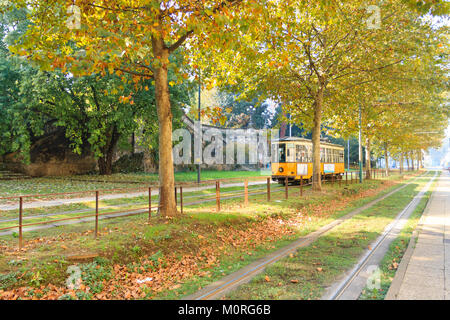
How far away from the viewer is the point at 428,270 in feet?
17.4

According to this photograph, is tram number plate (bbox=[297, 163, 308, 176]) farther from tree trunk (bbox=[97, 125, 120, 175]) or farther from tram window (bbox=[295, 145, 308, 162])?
tree trunk (bbox=[97, 125, 120, 175])

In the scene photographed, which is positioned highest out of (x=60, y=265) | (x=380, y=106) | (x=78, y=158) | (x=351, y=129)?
(x=380, y=106)

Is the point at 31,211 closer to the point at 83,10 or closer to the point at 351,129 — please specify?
the point at 83,10

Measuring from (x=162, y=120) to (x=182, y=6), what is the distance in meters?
2.83

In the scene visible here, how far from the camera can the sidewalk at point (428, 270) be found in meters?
4.32

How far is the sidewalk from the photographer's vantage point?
14.2 feet

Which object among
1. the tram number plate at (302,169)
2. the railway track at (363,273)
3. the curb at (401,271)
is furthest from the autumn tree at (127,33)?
the tram number plate at (302,169)

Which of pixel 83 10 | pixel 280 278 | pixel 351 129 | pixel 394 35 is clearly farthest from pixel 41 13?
pixel 351 129

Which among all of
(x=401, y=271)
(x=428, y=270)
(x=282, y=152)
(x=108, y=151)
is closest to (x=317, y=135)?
(x=282, y=152)

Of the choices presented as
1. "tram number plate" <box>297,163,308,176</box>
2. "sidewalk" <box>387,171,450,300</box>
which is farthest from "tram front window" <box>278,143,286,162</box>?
"sidewalk" <box>387,171,450,300</box>

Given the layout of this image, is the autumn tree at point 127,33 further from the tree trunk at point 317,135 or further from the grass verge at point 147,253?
the tree trunk at point 317,135

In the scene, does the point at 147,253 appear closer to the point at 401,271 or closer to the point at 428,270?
the point at 401,271
